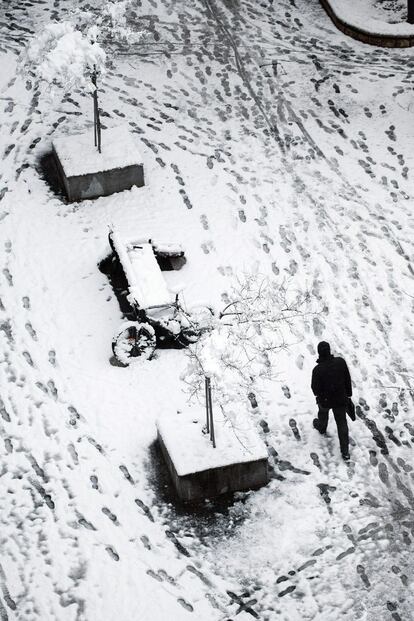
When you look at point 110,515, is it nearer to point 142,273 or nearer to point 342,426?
point 342,426

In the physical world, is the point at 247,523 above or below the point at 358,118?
below

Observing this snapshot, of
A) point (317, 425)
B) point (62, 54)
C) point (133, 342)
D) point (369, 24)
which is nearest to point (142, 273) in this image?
point (133, 342)

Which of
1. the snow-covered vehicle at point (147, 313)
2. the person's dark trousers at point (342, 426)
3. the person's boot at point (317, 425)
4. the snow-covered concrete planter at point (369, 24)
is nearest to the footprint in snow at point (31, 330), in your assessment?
the snow-covered vehicle at point (147, 313)

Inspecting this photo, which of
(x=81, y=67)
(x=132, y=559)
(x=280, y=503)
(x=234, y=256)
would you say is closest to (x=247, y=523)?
(x=280, y=503)

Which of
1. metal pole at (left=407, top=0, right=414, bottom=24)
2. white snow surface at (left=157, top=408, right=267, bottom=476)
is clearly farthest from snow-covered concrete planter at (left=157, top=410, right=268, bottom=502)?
metal pole at (left=407, top=0, right=414, bottom=24)

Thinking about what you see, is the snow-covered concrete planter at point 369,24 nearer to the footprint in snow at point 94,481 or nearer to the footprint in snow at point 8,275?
the footprint in snow at point 8,275

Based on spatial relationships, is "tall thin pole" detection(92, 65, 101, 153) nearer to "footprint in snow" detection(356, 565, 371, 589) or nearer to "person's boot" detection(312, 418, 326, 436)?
"person's boot" detection(312, 418, 326, 436)

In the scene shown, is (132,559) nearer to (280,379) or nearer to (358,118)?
(280,379)
